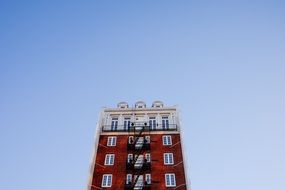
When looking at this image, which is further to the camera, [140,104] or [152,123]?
[140,104]

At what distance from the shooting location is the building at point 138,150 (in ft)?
138

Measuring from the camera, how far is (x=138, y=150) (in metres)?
46.4

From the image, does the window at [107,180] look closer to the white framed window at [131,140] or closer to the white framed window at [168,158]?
the white framed window at [131,140]

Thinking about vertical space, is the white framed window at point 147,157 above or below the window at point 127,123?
below

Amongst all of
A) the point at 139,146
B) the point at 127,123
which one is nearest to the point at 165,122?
the point at 127,123

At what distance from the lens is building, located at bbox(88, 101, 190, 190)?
42.0 meters

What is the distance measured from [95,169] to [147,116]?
13278mm

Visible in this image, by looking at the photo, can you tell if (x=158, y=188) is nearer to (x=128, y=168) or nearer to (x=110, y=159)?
(x=128, y=168)

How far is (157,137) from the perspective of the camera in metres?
48.4

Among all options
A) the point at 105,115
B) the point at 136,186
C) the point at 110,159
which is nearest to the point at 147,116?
the point at 105,115

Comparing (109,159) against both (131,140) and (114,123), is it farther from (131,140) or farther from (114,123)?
(114,123)

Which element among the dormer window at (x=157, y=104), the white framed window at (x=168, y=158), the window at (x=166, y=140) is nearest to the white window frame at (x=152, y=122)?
the window at (x=166, y=140)

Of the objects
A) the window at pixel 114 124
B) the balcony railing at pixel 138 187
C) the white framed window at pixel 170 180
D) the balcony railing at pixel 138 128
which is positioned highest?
the window at pixel 114 124

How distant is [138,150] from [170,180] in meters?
7.05
